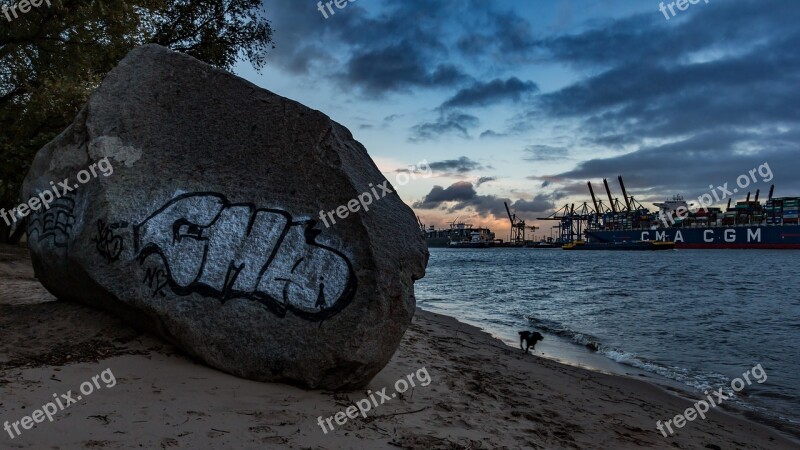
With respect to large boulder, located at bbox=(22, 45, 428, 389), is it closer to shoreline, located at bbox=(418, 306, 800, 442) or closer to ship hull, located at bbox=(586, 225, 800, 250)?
shoreline, located at bbox=(418, 306, 800, 442)

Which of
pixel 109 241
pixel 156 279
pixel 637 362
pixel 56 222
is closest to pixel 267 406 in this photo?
pixel 156 279

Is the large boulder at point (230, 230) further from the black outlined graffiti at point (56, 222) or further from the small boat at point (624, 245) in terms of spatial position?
the small boat at point (624, 245)

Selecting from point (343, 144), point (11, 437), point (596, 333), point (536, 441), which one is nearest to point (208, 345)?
point (11, 437)

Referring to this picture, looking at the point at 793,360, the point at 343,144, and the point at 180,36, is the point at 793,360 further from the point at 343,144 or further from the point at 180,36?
the point at 180,36

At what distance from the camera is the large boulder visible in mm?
4500

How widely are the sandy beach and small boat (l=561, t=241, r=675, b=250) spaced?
108m

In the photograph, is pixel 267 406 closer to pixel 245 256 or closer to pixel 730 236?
pixel 245 256

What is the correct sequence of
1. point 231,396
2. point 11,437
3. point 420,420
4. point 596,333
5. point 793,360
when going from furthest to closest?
point 596,333, point 793,360, point 420,420, point 231,396, point 11,437

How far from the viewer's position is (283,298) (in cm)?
459

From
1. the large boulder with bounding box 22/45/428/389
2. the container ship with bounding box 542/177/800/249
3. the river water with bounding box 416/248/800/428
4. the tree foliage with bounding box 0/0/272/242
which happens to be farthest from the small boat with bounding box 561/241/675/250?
the large boulder with bounding box 22/45/428/389

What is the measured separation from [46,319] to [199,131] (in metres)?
A: 2.54

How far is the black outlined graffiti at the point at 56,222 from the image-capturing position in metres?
5.41

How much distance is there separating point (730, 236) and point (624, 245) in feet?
65.6

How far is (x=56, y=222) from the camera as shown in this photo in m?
5.51
